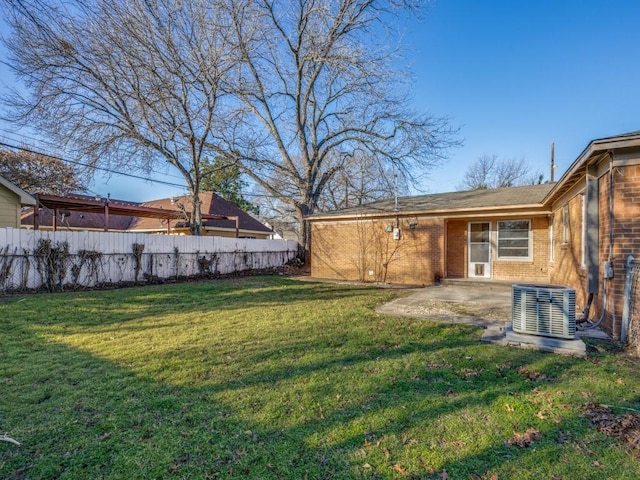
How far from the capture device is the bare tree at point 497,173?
33.0 metres

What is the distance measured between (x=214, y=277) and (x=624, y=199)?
44.2 ft

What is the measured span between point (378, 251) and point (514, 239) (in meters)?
4.66

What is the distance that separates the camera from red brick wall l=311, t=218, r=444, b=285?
1208 centimetres

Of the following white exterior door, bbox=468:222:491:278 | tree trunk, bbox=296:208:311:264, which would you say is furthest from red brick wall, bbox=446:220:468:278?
tree trunk, bbox=296:208:311:264

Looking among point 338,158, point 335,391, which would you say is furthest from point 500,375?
point 338,158

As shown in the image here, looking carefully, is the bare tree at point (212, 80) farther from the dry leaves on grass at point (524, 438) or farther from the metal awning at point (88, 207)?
the dry leaves on grass at point (524, 438)

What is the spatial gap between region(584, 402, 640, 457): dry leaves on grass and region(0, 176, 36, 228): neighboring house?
1610 cm

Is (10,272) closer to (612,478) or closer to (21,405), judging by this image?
(21,405)

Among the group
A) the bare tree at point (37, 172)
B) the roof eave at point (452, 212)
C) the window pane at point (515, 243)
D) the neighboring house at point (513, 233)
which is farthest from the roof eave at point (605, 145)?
the bare tree at point (37, 172)

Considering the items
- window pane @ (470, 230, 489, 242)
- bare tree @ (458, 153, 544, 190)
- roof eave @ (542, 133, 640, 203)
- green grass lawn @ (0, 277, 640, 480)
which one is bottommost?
green grass lawn @ (0, 277, 640, 480)

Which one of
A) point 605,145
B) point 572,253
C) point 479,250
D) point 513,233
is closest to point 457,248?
point 479,250

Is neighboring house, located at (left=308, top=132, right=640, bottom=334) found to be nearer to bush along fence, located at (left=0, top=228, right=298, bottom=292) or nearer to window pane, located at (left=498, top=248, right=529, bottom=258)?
window pane, located at (left=498, top=248, right=529, bottom=258)

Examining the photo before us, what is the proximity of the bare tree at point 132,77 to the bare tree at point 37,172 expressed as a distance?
8.25 meters

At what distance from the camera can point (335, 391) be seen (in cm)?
334
